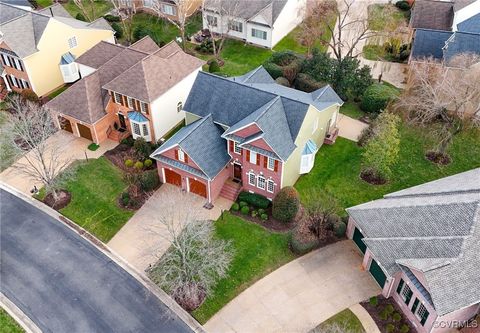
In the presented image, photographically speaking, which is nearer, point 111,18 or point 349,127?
point 349,127

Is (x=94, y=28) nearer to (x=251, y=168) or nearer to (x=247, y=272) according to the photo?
(x=251, y=168)

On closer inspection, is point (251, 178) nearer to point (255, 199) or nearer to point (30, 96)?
point (255, 199)

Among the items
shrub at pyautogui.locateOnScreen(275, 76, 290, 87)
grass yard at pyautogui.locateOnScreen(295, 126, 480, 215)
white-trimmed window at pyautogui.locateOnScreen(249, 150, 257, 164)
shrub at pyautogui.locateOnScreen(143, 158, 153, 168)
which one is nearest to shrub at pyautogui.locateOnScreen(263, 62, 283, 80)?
shrub at pyautogui.locateOnScreen(275, 76, 290, 87)

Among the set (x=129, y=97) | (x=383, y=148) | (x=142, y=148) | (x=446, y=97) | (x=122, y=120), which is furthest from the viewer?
(x=122, y=120)

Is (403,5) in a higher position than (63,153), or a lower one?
higher

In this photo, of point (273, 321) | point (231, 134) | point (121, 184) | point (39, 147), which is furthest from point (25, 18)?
point (273, 321)

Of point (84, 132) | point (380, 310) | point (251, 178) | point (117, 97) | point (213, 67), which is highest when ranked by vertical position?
point (117, 97)

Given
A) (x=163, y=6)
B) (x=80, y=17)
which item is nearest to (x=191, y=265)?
(x=163, y=6)

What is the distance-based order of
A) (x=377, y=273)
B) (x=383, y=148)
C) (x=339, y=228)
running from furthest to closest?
(x=383, y=148) < (x=339, y=228) < (x=377, y=273)
